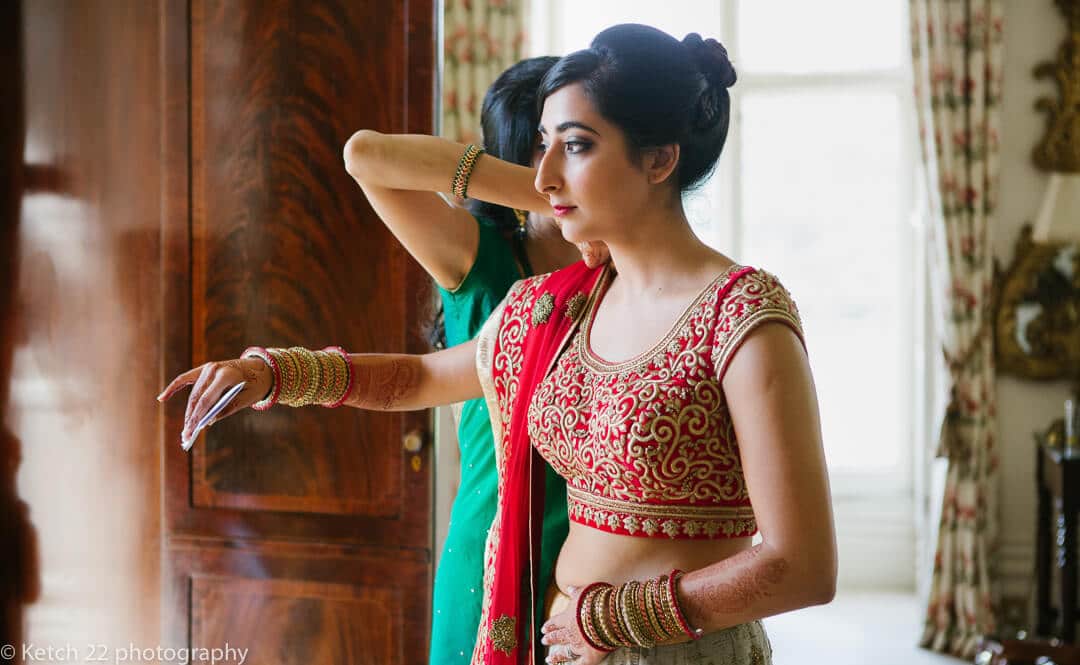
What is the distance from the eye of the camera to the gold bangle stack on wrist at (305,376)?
4.67 feet

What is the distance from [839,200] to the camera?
4.52 m

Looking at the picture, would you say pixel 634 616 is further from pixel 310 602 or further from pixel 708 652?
pixel 310 602

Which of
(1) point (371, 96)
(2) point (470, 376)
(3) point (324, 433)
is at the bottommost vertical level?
(3) point (324, 433)

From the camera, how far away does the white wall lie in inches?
151

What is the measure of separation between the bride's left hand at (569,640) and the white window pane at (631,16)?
3.50m

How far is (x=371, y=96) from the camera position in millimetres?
2391

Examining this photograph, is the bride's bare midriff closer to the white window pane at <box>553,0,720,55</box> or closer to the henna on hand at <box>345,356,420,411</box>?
the henna on hand at <box>345,356,420,411</box>

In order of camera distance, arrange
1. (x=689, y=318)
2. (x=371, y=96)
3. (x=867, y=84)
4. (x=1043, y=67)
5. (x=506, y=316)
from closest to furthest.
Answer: (x=689, y=318) < (x=506, y=316) < (x=371, y=96) < (x=1043, y=67) < (x=867, y=84)

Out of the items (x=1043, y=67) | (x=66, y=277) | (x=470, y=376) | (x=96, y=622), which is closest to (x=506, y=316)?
(x=470, y=376)

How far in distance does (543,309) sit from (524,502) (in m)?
0.27

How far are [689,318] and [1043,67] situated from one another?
3333 mm

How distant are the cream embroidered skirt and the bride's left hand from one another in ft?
0.11

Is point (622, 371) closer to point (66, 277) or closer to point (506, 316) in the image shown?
point (506, 316)

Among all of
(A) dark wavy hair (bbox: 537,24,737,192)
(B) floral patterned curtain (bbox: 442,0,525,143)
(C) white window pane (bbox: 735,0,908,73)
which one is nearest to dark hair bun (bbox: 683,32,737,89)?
(A) dark wavy hair (bbox: 537,24,737,192)
